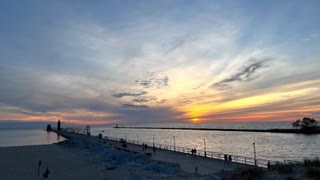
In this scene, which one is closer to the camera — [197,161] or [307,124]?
[197,161]

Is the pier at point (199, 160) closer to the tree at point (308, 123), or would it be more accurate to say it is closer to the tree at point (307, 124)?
the tree at point (307, 124)

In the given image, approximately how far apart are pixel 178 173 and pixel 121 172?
779 cm

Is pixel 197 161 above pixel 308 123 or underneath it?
underneath

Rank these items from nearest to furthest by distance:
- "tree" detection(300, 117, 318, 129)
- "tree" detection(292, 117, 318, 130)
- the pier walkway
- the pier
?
the pier walkway
the pier
"tree" detection(292, 117, 318, 130)
"tree" detection(300, 117, 318, 129)

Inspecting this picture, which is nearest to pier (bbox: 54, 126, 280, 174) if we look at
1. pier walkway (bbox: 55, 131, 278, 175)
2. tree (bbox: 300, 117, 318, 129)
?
pier walkway (bbox: 55, 131, 278, 175)

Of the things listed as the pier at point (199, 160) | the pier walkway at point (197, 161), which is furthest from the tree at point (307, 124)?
the pier walkway at point (197, 161)

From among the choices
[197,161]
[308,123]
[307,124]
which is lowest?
[197,161]

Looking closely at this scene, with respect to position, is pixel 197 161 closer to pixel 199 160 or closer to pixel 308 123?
pixel 199 160

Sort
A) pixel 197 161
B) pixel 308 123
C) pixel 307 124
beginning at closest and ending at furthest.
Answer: pixel 197 161 → pixel 307 124 → pixel 308 123

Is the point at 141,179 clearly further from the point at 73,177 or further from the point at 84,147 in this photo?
the point at 84,147

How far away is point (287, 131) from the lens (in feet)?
523

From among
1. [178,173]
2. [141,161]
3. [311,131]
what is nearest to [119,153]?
[141,161]

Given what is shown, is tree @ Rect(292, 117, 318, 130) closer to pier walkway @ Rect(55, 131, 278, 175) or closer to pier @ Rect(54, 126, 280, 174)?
pier @ Rect(54, 126, 280, 174)

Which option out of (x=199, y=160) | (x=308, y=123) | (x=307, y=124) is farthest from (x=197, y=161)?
(x=308, y=123)
